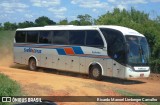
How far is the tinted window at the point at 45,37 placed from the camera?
23756 mm

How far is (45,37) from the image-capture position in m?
24.1

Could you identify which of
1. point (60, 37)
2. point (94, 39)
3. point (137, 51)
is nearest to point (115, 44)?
point (137, 51)

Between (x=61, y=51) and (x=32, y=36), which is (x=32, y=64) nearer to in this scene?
(x=32, y=36)

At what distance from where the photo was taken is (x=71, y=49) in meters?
22.3

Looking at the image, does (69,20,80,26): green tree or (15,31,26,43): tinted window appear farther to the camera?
(69,20,80,26): green tree

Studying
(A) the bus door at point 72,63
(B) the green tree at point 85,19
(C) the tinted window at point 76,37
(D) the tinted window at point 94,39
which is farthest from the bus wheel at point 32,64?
(B) the green tree at point 85,19

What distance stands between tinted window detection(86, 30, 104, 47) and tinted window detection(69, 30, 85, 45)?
387 mm

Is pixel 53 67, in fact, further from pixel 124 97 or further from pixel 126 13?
pixel 126 13

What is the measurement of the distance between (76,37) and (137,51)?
3.84 meters

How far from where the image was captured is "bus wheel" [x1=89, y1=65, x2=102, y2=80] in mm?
21062

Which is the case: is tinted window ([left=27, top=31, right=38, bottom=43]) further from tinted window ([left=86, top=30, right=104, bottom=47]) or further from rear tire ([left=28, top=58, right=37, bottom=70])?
tinted window ([left=86, top=30, right=104, bottom=47])

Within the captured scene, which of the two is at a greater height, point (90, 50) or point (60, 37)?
point (60, 37)

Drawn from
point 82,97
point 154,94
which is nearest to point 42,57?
point 154,94

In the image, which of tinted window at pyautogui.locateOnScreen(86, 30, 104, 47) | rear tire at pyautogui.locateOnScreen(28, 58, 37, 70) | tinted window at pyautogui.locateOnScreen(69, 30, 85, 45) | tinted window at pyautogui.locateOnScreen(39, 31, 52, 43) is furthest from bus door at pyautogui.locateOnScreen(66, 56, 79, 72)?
rear tire at pyautogui.locateOnScreen(28, 58, 37, 70)
